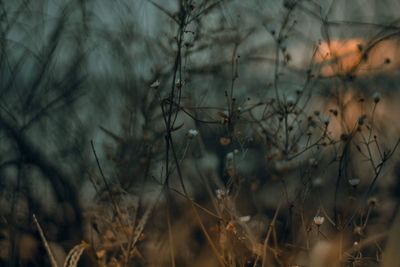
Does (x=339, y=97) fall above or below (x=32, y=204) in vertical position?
above

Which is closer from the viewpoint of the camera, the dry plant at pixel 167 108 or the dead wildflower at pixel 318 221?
the dead wildflower at pixel 318 221

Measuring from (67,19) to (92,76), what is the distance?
0.54 meters

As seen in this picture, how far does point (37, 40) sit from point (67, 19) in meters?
0.32

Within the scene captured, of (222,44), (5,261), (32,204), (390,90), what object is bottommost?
(5,261)

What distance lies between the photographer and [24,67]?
23.0 ft

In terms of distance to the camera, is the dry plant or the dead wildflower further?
the dry plant

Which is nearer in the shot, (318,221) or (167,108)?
(318,221)

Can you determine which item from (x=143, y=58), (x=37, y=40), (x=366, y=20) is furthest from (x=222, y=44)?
(x=37, y=40)

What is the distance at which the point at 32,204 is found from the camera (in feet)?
23.6

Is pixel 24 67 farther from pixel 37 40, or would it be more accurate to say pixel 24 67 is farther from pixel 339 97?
pixel 339 97

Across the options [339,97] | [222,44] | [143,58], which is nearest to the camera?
[339,97]

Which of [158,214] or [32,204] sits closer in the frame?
[158,214]

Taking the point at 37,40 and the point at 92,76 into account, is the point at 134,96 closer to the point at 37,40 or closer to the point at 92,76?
the point at 92,76

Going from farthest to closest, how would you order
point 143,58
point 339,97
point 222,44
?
point 143,58 → point 222,44 → point 339,97
